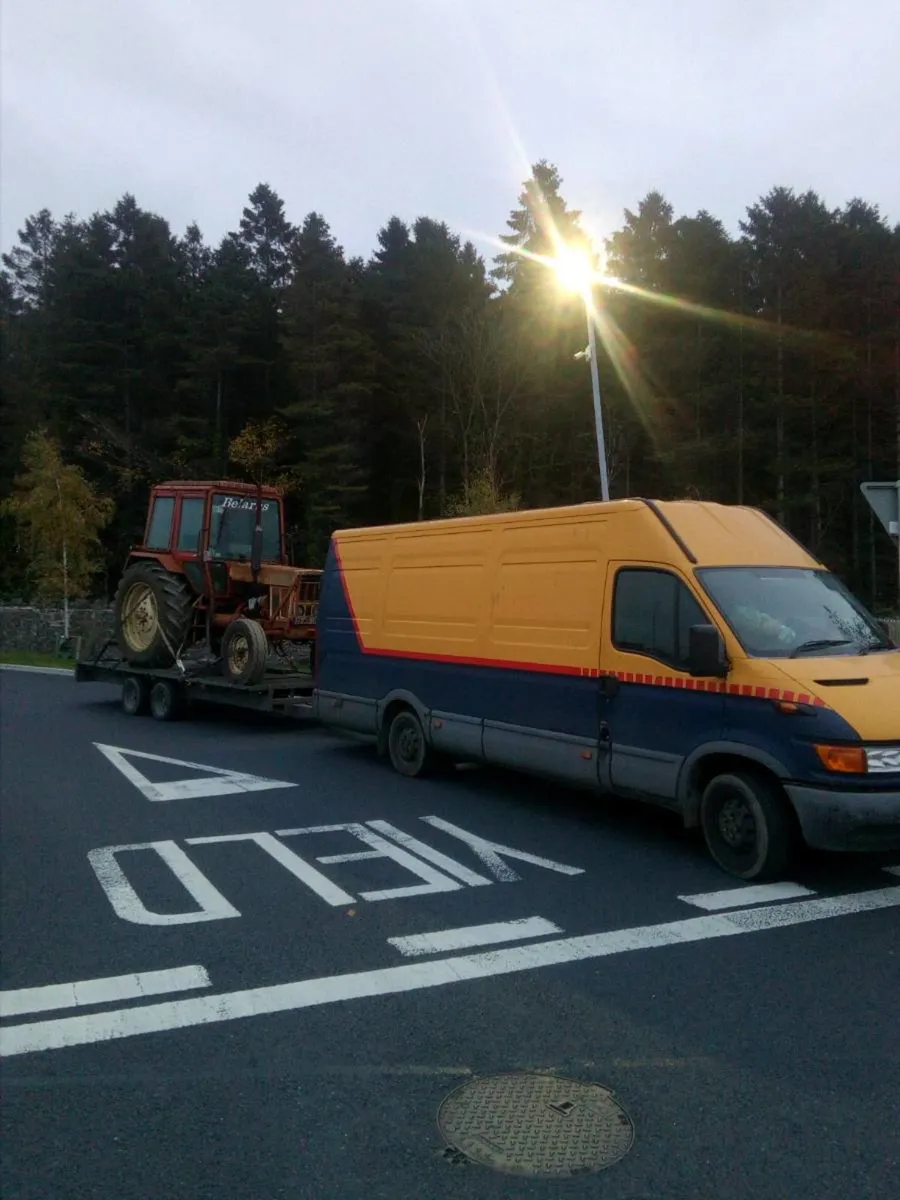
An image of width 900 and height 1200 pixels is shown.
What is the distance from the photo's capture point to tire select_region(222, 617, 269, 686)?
44.6ft

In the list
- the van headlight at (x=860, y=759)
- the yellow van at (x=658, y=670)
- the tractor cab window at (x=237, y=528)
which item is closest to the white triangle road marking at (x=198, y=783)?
the yellow van at (x=658, y=670)

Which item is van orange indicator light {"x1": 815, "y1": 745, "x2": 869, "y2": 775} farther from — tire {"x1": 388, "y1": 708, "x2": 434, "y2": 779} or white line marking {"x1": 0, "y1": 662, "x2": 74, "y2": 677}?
white line marking {"x1": 0, "y1": 662, "x2": 74, "y2": 677}

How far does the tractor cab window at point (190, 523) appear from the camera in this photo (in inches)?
606

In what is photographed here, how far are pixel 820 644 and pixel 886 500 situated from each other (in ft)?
14.4

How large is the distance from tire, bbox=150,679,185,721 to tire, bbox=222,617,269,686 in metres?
1.09

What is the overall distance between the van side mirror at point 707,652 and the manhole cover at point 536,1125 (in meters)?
3.40

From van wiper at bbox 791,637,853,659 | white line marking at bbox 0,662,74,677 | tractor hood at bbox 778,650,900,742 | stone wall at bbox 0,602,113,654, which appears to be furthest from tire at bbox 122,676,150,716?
stone wall at bbox 0,602,113,654

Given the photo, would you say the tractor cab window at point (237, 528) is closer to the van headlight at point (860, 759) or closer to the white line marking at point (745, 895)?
the white line marking at point (745, 895)

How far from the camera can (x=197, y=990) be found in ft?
16.6

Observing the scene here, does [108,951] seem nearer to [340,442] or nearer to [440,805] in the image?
[440,805]

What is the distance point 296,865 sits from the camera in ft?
24.1

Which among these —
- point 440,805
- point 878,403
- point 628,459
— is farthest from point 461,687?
point 628,459

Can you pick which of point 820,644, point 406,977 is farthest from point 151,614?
point 406,977

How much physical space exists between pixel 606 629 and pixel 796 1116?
4630mm
